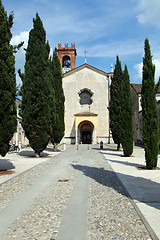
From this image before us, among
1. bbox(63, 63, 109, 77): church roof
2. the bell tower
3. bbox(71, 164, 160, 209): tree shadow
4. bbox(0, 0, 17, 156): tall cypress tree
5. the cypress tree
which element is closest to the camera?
bbox(71, 164, 160, 209): tree shadow

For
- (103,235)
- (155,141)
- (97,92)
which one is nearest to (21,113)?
(155,141)

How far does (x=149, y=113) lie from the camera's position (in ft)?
41.2

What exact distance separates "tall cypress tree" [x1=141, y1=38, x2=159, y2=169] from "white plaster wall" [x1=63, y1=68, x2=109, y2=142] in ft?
91.2

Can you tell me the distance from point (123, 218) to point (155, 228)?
33.2 inches

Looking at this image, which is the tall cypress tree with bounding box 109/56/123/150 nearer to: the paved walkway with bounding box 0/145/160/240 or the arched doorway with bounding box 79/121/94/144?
the arched doorway with bounding box 79/121/94/144

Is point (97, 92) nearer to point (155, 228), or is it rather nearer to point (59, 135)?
point (59, 135)

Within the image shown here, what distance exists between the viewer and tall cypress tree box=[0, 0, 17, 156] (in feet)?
35.6

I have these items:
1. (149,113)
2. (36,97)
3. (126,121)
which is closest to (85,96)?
(126,121)

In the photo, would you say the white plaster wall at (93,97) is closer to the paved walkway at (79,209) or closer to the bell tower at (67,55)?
the bell tower at (67,55)

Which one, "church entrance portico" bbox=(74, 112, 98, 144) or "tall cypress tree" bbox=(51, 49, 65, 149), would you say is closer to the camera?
"tall cypress tree" bbox=(51, 49, 65, 149)

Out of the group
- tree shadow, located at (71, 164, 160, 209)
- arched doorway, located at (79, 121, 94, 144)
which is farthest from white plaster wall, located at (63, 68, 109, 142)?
tree shadow, located at (71, 164, 160, 209)

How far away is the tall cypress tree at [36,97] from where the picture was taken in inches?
703

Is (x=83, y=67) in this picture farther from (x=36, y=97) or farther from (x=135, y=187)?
(x=135, y=187)

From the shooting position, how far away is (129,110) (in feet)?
65.1
